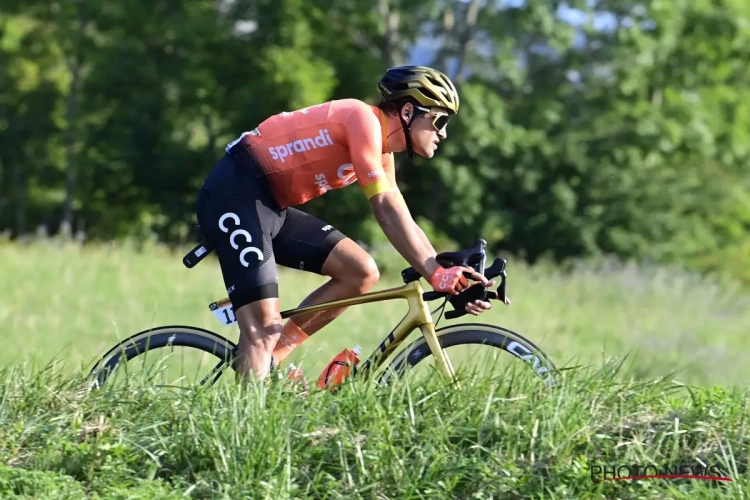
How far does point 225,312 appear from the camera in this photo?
17.0ft

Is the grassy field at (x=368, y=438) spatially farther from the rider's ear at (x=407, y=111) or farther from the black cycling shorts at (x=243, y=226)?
the rider's ear at (x=407, y=111)

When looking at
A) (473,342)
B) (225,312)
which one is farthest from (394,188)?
(225,312)

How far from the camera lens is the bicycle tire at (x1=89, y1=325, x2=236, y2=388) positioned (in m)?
5.18

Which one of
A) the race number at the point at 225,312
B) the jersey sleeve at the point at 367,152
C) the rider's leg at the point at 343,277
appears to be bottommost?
Result: the race number at the point at 225,312

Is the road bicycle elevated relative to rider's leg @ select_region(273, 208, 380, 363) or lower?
lower

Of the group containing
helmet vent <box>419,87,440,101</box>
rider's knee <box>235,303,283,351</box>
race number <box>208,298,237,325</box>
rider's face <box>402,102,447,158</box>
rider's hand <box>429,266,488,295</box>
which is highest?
helmet vent <box>419,87,440,101</box>

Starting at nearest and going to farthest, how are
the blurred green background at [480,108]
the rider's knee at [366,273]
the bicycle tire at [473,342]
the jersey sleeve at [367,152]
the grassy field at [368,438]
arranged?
the grassy field at [368,438] → the jersey sleeve at [367,152] → the bicycle tire at [473,342] → the rider's knee at [366,273] → the blurred green background at [480,108]

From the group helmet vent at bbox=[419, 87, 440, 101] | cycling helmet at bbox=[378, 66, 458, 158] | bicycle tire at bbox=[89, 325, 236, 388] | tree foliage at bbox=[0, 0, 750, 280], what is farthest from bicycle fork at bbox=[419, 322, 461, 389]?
tree foliage at bbox=[0, 0, 750, 280]

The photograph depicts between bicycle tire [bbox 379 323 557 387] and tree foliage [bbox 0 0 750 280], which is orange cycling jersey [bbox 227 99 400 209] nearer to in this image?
bicycle tire [bbox 379 323 557 387]

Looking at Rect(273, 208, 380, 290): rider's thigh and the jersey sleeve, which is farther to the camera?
Rect(273, 208, 380, 290): rider's thigh

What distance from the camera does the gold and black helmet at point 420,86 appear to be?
193 inches

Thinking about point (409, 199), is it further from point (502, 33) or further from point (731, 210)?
point (731, 210)

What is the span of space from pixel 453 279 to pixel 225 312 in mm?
1236

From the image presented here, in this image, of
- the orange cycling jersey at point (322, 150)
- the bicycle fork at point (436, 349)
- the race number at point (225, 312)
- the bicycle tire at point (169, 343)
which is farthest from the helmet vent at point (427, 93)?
the bicycle tire at point (169, 343)
